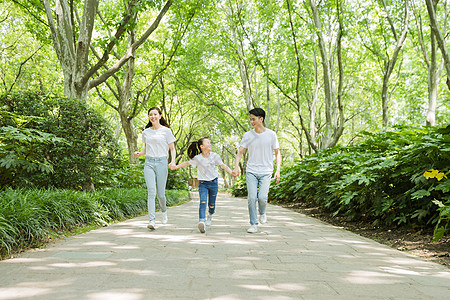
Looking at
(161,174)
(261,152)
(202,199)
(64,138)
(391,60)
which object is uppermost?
(391,60)

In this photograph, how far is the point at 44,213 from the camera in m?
4.60

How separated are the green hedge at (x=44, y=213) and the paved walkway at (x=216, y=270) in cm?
26

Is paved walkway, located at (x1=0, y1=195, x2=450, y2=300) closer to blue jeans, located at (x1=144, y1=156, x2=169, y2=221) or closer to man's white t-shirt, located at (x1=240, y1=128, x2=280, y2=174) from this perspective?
blue jeans, located at (x1=144, y1=156, x2=169, y2=221)

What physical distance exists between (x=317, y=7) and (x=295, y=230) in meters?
9.25

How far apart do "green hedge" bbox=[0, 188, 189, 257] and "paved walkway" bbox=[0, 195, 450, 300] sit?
26 cm

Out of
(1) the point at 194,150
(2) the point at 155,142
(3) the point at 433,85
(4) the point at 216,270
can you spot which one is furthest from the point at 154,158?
(3) the point at 433,85

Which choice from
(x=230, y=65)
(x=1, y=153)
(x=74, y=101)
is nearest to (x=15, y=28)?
(x=230, y=65)

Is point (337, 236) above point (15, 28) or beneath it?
beneath

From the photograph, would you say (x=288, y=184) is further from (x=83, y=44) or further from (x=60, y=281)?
(x=60, y=281)

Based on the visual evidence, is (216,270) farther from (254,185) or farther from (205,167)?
(205,167)

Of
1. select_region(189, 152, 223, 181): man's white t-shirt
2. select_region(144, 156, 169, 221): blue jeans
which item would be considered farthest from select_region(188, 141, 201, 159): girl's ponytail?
select_region(144, 156, 169, 221): blue jeans

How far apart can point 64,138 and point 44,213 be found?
8.33 ft

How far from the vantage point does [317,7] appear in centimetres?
1223

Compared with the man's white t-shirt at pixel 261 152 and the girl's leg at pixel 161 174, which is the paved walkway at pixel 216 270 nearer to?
the girl's leg at pixel 161 174
